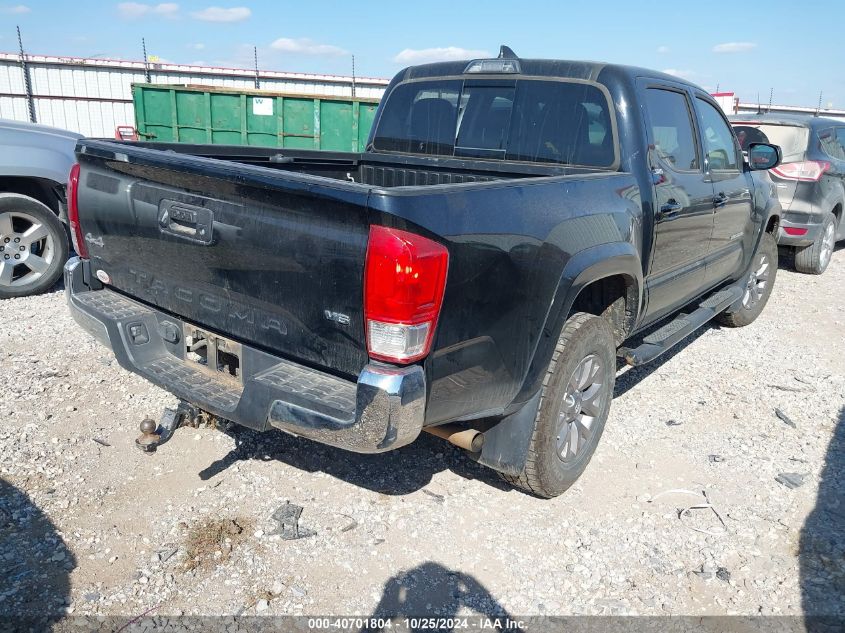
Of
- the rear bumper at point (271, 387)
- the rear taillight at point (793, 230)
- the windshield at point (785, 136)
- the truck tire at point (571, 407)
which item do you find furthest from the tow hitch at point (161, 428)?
the rear taillight at point (793, 230)

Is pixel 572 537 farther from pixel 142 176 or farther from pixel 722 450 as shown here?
pixel 142 176

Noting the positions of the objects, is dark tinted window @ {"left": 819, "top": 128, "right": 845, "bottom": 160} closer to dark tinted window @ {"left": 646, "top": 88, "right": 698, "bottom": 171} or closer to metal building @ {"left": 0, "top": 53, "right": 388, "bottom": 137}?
dark tinted window @ {"left": 646, "top": 88, "right": 698, "bottom": 171}

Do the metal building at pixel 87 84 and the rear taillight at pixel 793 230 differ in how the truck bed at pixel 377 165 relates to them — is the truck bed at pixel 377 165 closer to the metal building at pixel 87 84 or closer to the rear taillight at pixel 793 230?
the rear taillight at pixel 793 230

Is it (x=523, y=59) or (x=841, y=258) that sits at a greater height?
(x=523, y=59)

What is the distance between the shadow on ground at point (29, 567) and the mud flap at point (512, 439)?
1762 mm

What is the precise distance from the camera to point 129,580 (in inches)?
101

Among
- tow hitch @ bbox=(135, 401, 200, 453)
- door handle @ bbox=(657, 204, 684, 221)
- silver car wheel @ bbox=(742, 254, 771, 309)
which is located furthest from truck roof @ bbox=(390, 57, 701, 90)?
tow hitch @ bbox=(135, 401, 200, 453)

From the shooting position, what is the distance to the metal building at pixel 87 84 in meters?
16.9

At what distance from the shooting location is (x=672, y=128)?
3949 mm

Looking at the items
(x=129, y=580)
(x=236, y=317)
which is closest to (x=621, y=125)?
(x=236, y=317)

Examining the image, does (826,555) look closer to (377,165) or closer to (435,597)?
(435,597)

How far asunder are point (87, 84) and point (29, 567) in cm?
1820

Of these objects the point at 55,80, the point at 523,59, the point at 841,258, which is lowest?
the point at 841,258

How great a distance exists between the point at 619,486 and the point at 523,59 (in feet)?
8.18
